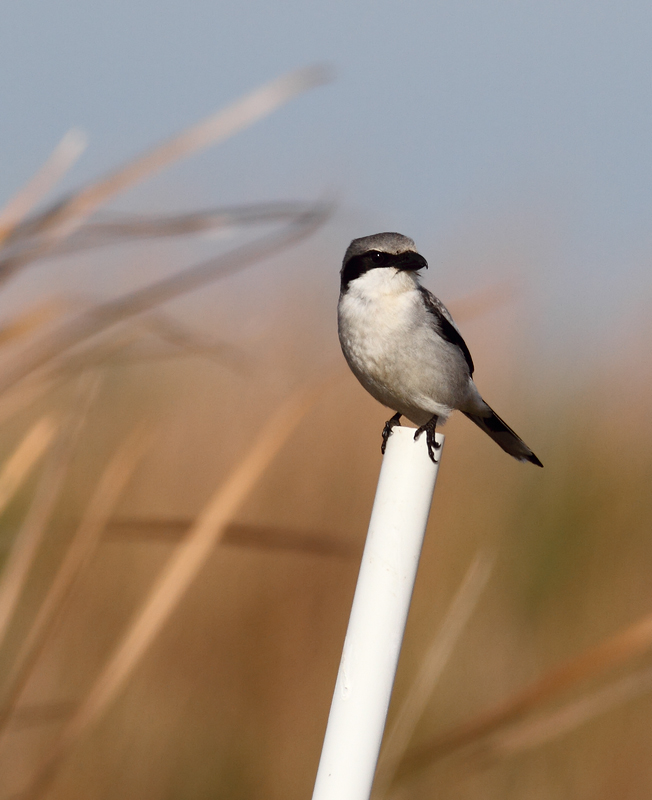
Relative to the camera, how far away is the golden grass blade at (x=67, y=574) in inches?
59.9

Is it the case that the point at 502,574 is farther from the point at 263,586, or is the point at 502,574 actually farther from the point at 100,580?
the point at 100,580

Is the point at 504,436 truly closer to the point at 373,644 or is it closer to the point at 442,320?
the point at 442,320

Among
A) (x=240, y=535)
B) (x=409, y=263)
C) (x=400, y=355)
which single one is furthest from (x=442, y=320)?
(x=240, y=535)

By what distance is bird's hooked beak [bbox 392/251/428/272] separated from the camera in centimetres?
251

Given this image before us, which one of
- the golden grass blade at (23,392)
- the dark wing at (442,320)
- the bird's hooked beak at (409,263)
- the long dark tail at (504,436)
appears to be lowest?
the golden grass blade at (23,392)

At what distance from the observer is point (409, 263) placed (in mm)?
2516

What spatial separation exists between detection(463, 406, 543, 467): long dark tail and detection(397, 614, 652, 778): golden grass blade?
1200 mm

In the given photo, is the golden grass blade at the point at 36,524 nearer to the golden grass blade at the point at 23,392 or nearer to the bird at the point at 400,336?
the golden grass blade at the point at 23,392

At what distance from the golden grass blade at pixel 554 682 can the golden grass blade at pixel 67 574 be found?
0.73 meters

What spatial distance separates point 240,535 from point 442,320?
40.1 inches

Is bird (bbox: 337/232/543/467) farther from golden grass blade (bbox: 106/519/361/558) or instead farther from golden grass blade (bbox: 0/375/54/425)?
golden grass blade (bbox: 0/375/54/425)

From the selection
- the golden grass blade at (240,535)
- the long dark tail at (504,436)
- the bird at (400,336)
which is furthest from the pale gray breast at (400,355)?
the golden grass blade at (240,535)

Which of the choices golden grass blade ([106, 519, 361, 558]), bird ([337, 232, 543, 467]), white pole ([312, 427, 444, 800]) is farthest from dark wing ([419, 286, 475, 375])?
white pole ([312, 427, 444, 800])

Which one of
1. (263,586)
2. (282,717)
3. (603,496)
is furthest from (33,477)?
(603,496)
